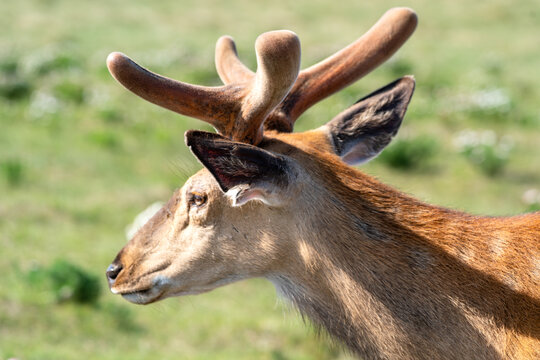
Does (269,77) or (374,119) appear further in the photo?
(374,119)

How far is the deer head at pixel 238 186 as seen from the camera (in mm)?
2998

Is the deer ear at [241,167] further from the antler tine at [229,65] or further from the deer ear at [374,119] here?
the antler tine at [229,65]

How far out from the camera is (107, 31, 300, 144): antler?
3.07 m

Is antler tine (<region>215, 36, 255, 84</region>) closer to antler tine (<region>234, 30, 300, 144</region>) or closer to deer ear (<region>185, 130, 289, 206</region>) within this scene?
antler tine (<region>234, 30, 300, 144</region>)

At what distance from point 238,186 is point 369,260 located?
599 millimetres

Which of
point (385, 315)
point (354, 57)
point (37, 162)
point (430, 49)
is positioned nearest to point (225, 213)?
point (385, 315)

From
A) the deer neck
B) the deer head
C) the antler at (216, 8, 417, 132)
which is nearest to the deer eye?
the deer head

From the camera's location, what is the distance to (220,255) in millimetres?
3367

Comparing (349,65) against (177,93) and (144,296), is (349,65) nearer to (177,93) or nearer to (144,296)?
(177,93)

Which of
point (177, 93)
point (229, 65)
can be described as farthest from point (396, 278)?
point (229, 65)

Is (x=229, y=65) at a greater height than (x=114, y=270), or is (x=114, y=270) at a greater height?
(x=229, y=65)

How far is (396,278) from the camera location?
309 cm

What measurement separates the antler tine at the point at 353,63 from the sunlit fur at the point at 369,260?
469 mm

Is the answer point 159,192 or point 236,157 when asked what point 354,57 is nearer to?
point 236,157
